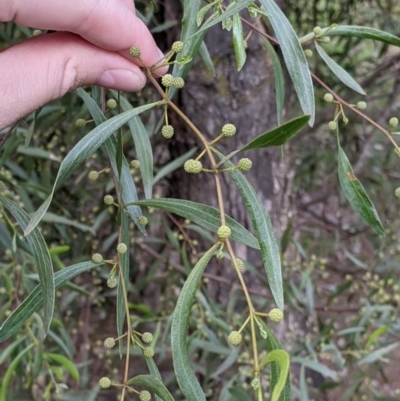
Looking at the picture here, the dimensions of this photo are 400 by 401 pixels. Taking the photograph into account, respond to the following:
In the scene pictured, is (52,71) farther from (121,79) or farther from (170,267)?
(170,267)

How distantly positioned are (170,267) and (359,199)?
1102 millimetres

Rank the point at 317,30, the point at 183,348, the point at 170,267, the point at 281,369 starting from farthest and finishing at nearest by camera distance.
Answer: the point at 170,267
the point at 317,30
the point at 183,348
the point at 281,369

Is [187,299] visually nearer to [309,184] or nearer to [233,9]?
[233,9]

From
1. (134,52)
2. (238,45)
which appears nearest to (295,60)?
(238,45)

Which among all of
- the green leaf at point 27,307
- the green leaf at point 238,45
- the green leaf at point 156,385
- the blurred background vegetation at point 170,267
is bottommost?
the blurred background vegetation at point 170,267

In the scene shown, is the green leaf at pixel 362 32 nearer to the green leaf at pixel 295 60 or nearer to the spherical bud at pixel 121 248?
the green leaf at pixel 295 60

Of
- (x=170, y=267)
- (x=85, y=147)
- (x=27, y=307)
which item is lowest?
(x=170, y=267)

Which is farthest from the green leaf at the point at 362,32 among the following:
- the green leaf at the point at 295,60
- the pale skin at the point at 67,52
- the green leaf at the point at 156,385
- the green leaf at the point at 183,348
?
the green leaf at the point at 156,385

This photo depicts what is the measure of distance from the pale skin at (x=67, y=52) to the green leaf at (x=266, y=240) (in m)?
0.24

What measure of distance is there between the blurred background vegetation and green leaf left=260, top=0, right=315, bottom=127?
1.61 feet

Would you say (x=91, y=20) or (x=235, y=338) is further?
(x=91, y=20)

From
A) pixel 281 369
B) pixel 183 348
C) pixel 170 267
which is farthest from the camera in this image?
pixel 170 267

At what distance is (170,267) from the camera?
5.79 feet

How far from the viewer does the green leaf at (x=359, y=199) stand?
0.72 metres
